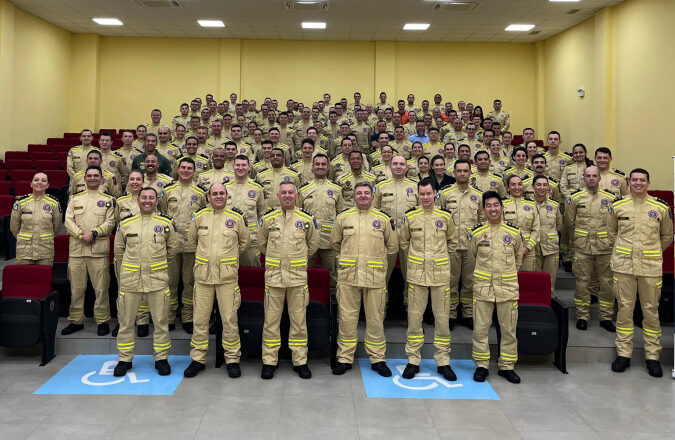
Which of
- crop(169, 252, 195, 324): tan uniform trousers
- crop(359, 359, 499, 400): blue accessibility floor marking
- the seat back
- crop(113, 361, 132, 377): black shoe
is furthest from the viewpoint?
crop(169, 252, 195, 324): tan uniform trousers

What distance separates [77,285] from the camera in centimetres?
512

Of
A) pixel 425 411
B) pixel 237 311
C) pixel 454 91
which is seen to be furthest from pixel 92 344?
pixel 454 91

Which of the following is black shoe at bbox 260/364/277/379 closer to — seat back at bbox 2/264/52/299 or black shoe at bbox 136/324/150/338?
black shoe at bbox 136/324/150/338

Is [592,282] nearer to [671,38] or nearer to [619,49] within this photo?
[671,38]

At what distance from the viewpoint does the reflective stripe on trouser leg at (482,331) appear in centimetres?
451

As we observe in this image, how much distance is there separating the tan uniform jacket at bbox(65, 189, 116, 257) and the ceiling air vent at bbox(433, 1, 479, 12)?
7.78 metres

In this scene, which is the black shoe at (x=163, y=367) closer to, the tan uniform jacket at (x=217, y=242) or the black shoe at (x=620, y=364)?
the tan uniform jacket at (x=217, y=242)

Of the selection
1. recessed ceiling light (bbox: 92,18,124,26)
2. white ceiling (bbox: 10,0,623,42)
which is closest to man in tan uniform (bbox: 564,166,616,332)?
white ceiling (bbox: 10,0,623,42)

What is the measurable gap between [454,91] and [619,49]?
4.68 meters

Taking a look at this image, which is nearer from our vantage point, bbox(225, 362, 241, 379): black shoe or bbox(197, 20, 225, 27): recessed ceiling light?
bbox(225, 362, 241, 379): black shoe

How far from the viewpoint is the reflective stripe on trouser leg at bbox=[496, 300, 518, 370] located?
14.8 feet

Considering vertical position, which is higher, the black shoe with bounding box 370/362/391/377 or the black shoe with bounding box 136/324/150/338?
the black shoe with bounding box 136/324/150/338

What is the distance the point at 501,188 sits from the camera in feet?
19.9

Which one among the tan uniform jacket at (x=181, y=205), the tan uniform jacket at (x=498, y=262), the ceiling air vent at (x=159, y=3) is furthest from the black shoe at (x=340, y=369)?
the ceiling air vent at (x=159, y=3)
